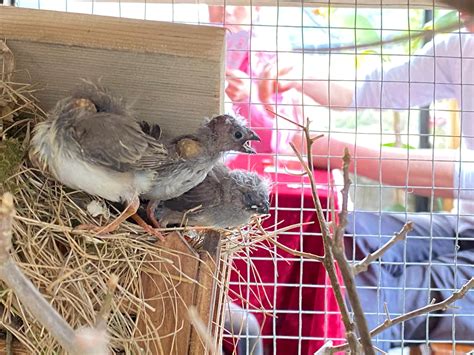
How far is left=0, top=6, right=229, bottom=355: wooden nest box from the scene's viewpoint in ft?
2.45

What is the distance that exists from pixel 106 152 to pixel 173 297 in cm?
15

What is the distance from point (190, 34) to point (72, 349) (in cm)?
48

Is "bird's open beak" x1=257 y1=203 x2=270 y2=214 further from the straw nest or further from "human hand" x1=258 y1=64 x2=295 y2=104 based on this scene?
"human hand" x1=258 y1=64 x2=295 y2=104

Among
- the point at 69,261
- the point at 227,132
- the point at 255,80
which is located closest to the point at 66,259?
the point at 69,261

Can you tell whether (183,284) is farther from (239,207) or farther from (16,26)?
(16,26)

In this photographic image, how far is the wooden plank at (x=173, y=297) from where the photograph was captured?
741mm

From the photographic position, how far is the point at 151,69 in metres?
0.80

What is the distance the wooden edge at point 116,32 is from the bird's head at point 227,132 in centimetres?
7

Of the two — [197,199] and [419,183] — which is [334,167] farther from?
[197,199]

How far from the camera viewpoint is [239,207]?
876mm

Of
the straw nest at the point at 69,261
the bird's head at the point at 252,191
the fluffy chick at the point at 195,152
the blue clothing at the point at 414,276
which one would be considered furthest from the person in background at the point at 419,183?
the straw nest at the point at 69,261

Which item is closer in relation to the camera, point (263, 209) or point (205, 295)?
point (205, 295)

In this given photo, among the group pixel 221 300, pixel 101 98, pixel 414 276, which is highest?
pixel 101 98

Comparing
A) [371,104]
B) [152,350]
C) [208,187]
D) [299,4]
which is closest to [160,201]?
[208,187]
